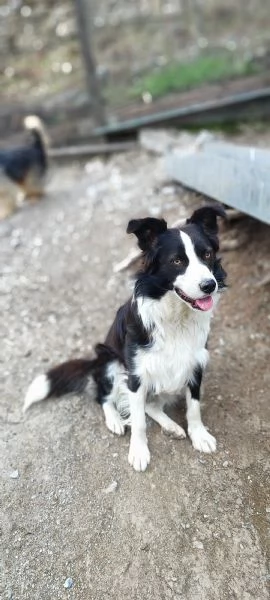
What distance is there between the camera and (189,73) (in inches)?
298

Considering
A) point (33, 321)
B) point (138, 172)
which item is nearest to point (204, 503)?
point (33, 321)

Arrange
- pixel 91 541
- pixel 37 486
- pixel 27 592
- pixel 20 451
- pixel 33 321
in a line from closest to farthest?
pixel 27 592, pixel 91 541, pixel 37 486, pixel 20 451, pixel 33 321

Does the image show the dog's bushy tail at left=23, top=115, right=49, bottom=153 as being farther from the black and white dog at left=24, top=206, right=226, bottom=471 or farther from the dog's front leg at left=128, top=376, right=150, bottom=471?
the dog's front leg at left=128, top=376, right=150, bottom=471

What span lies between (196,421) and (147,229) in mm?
1218

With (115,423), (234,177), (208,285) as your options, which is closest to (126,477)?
(115,423)

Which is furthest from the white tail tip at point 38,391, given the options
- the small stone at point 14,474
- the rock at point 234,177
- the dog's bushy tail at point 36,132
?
the dog's bushy tail at point 36,132

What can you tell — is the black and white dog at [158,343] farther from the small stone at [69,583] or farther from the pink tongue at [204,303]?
the small stone at [69,583]

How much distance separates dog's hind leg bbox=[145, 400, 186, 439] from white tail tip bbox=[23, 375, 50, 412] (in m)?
0.68

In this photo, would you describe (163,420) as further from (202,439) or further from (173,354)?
(173,354)

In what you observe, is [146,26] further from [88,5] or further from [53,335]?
[53,335]

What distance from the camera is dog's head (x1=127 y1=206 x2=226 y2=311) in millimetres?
2219

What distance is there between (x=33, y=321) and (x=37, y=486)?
1.74m

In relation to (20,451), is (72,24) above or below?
above

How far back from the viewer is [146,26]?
7461 millimetres
